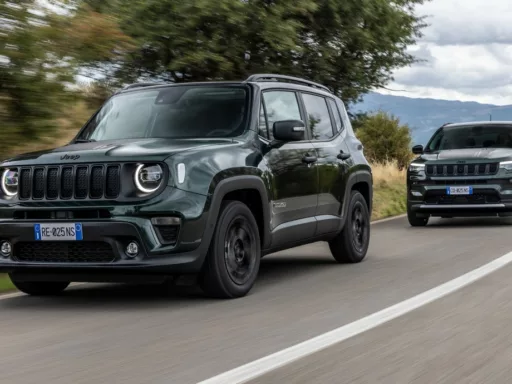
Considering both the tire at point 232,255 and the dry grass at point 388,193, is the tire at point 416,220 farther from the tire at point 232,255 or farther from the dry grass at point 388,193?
the tire at point 232,255

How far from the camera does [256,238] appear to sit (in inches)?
325

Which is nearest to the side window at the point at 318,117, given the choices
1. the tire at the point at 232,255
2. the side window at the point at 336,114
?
the side window at the point at 336,114

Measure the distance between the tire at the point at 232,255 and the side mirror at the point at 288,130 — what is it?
80cm

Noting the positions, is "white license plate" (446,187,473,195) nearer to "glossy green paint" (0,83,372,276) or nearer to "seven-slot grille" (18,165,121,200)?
"glossy green paint" (0,83,372,276)

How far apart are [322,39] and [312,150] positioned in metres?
9.02

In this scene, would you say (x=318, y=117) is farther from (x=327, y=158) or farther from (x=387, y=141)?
(x=387, y=141)

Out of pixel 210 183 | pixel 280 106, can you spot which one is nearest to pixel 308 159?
pixel 280 106

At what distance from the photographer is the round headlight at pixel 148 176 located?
24.3 feet

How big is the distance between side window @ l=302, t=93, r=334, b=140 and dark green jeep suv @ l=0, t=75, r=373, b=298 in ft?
1.40

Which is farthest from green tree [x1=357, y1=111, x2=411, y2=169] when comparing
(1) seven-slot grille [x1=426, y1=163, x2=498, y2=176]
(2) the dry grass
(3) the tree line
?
(1) seven-slot grille [x1=426, y1=163, x2=498, y2=176]

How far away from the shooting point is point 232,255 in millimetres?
7969

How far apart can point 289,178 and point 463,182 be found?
7.40 metres

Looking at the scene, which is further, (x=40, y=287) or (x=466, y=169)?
(x=466, y=169)

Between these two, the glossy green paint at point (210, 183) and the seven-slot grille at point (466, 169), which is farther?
the seven-slot grille at point (466, 169)
